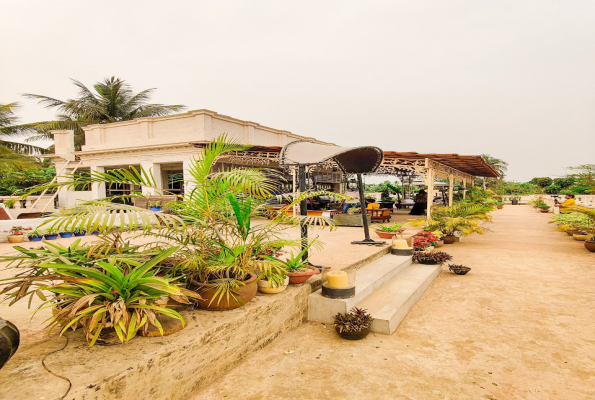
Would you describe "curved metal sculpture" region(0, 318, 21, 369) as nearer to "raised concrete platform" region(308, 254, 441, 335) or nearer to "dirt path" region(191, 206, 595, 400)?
"dirt path" region(191, 206, 595, 400)

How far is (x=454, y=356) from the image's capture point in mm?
2916

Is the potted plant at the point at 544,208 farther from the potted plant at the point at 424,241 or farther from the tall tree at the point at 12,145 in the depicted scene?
the tall tree at the point at 12,145

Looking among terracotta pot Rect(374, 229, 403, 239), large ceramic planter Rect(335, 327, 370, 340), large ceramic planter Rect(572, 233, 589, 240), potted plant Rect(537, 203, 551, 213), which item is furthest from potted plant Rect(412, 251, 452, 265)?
potted plant Rect(537, 203, 551, 213)

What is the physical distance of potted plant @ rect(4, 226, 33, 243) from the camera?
825cm

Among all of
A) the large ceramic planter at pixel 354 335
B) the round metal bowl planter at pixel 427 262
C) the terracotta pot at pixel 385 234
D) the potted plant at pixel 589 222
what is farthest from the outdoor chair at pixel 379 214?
the large ceramic planter at pixel 354 335

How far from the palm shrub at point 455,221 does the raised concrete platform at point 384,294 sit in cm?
310

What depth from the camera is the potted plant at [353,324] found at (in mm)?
3191

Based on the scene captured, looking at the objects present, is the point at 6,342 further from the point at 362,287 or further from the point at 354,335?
the point at 362,287

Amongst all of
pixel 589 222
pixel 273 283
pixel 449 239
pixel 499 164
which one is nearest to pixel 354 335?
pixel 273 283

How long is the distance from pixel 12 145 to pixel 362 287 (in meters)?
26.2

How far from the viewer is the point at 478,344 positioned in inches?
124

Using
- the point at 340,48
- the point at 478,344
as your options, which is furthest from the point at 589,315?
the point at 340,48

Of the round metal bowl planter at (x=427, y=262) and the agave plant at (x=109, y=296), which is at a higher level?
the agave plant at (x=109, y=296)

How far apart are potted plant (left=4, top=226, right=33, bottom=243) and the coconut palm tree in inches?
548
